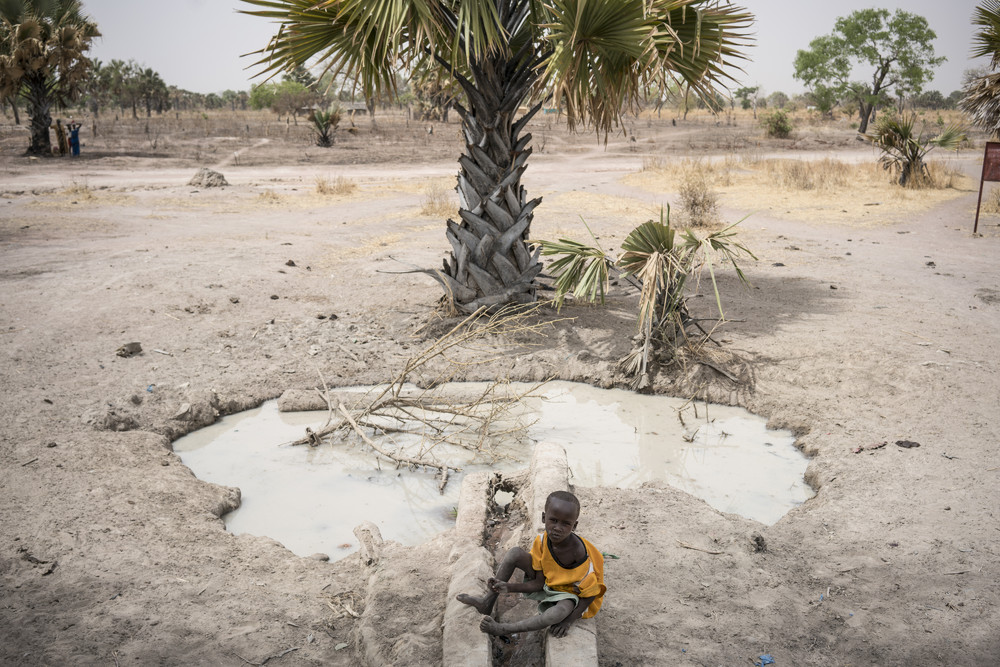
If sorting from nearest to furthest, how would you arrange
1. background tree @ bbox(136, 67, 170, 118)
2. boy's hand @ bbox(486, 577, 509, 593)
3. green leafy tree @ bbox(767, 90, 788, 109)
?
1. boy's hand @ bbox(486, 577, 509, 593)
2. background tree @ bbox(136, 67, 170, 118)
3. green leafy tree @ bbox(767, 90, 788, 109)

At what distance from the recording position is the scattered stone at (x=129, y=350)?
589cm

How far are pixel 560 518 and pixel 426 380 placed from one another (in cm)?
323

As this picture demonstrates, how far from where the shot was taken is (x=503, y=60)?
6410 mm

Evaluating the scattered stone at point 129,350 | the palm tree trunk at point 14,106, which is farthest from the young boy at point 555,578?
the palm tree trunk at point 14,106

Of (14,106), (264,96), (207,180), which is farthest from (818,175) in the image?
(264,96)

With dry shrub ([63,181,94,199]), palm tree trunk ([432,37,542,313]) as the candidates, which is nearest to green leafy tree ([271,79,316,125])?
dry shrub ([63,181,94,199])

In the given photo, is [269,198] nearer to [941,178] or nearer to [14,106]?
[941,178]

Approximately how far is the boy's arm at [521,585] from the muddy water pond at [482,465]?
121 cm

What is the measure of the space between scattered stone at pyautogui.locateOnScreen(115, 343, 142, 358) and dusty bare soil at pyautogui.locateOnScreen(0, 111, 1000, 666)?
0.09m

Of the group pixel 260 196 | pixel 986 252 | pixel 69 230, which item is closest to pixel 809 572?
pixel 986 252

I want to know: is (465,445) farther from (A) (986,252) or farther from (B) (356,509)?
(A) (986,252)

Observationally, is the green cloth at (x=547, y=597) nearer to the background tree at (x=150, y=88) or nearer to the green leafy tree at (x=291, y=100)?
the green leafy tree at (x=291, y=100)

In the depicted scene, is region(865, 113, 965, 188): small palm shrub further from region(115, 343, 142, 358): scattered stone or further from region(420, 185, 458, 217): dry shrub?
region(115, 343, 142, 358): scattered stone

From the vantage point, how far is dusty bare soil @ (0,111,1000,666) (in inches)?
113
